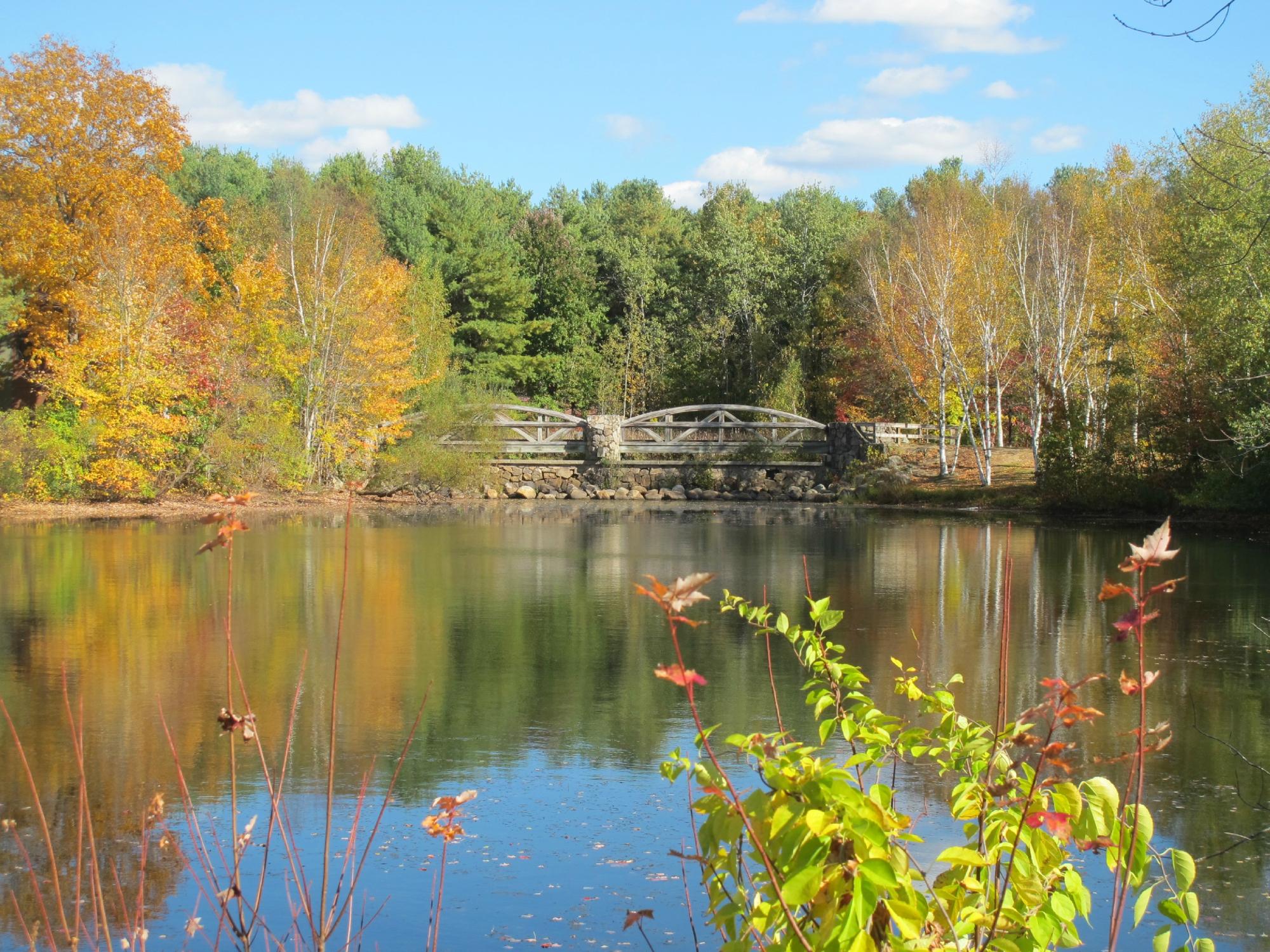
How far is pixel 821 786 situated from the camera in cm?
239

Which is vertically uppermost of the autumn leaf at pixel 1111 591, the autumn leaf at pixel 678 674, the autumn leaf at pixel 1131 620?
the autumn leaf at pixel 1111 591

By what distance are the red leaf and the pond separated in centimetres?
150

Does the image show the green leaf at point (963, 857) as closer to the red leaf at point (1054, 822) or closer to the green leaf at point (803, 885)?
the red leaf at point (1054, 822)

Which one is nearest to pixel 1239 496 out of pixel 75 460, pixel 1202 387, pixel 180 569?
pixel 1202 387

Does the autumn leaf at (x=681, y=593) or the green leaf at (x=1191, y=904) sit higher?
the autumn leaf at (x=681, y=593)

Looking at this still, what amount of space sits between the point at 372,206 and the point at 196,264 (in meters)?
15.6

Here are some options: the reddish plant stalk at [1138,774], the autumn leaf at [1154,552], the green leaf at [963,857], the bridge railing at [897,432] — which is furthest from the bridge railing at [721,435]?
the autumn leaf at [1154,552]

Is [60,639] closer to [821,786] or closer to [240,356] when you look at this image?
[821,786]

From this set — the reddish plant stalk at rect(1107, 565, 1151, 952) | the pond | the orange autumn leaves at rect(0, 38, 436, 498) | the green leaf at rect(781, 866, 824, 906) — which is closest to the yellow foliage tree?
the orange autumn leaves at rect(0, 38, 436, 498)

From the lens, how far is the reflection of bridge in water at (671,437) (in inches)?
1510

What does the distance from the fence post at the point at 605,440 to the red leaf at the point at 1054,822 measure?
35936 mm

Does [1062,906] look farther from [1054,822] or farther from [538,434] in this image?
[538,434]

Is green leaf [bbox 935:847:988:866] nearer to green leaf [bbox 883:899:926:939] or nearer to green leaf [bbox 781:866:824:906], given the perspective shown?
green leaf [bbox 883:899:926:939]

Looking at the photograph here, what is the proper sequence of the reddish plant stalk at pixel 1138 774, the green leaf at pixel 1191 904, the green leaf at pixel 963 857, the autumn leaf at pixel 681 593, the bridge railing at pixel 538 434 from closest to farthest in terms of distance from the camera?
the autumn leaf at pixel 681 593, the reddish plant stalk at pixel 1138 774, the green leaf at pixel 963 857, the green leaf at pixel 1191 904, the bridge railing at pixel 538 434
